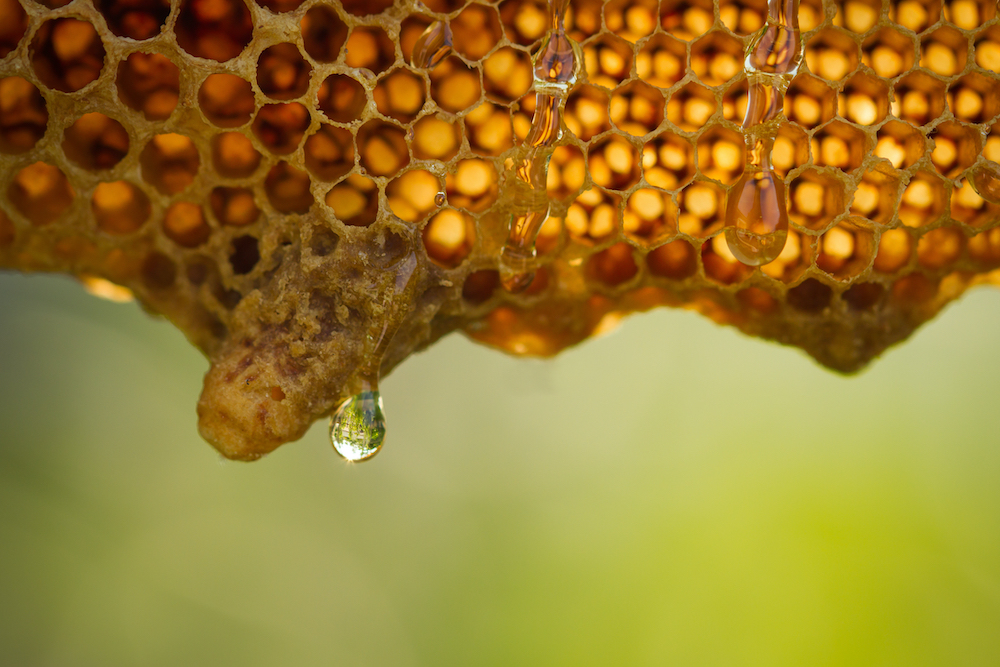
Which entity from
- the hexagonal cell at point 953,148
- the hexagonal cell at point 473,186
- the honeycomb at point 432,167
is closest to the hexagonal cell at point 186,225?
the honeycomb at point 432,167

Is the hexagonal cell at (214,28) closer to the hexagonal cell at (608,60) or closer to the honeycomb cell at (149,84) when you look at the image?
the honeycomb cell at (149,84)

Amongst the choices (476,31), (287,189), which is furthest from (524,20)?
(287,189)

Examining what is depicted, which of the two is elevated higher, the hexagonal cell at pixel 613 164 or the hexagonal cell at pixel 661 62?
the hexagonal cell at pixel 661 62

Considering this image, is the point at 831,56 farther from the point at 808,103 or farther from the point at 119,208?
the point at 119,208

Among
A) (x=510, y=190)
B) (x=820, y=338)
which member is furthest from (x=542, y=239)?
(x=820, y=338)

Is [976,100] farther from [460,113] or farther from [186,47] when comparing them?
[186,47]
